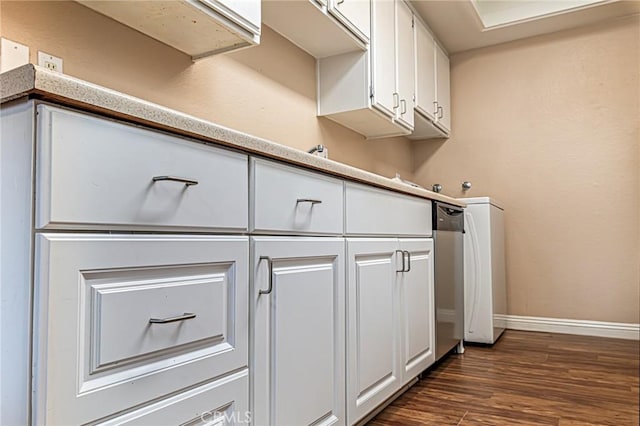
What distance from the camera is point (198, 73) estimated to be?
1.69 meters

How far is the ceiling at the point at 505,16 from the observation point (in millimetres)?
2959

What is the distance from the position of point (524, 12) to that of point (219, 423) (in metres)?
3.36

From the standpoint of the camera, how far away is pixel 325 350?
4.17 ft

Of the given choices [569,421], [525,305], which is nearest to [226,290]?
[569,421]

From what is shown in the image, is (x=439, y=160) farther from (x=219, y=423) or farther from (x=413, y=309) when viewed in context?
(x=219, y=423)

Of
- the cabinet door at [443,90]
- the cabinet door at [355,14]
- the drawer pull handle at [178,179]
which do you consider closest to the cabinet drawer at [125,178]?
the drawer pull handle at [178,179]

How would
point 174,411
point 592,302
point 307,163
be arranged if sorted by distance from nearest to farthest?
point 174,411
point 307,163
point 592,302

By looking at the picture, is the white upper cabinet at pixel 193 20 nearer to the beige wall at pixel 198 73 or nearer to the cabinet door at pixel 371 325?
the beige wall at pixel 198 73

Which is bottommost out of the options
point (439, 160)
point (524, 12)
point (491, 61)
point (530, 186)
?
point (530, 186)

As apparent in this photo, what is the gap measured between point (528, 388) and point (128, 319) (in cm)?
187

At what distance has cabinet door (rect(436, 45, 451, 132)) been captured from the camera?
11.0ft

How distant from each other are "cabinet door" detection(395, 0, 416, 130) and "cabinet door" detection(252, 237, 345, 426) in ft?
5.08

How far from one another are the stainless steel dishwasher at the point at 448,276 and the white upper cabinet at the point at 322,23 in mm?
904

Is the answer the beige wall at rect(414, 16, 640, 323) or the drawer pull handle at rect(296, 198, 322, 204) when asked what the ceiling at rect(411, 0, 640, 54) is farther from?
the drawer pull handle at rect(296, 198, 322, 204)
